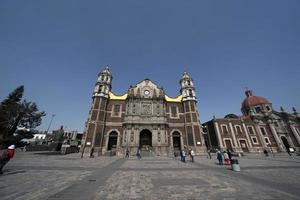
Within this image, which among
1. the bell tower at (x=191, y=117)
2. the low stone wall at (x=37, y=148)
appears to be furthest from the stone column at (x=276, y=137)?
the low stone wall at (x=37, y=148)

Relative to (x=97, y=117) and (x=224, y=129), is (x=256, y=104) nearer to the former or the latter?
(x=224, y=129)

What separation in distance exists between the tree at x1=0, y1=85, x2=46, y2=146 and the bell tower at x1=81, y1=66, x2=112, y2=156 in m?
20.3

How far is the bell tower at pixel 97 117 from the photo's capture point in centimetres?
2638

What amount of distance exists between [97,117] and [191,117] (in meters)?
21.5

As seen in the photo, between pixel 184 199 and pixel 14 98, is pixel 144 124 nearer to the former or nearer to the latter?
pixel 184 199

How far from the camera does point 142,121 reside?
98.3 ft

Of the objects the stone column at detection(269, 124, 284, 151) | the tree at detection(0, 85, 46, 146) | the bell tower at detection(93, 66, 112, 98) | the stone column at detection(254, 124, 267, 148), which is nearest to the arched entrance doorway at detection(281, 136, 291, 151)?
the stone column at detection(269, 124, 284, 151)

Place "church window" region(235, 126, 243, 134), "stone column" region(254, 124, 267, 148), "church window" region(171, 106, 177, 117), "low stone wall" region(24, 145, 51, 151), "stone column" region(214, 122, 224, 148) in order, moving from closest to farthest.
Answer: "stone column" region(214, 122, 224, 148), "church window" region(171, 106, 177, 117), "low stone wall" region(24, 145, 51, 151), "stone column" region(254, 124, 267, 148), "church window" region(235, 126, 243, 134)

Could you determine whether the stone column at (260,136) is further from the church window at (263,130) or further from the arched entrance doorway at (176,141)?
the arched entrance doorway at (176,141)

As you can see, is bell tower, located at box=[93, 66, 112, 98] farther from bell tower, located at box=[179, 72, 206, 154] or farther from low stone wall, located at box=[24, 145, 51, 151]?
low stone wall, located at box=[24, 145, 51, 151]

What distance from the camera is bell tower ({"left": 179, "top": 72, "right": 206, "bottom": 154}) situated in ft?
95.7

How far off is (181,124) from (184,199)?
28690 mm

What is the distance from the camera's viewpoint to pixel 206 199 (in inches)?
173

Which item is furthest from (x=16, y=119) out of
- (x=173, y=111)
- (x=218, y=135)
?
(x=218, y=135)
